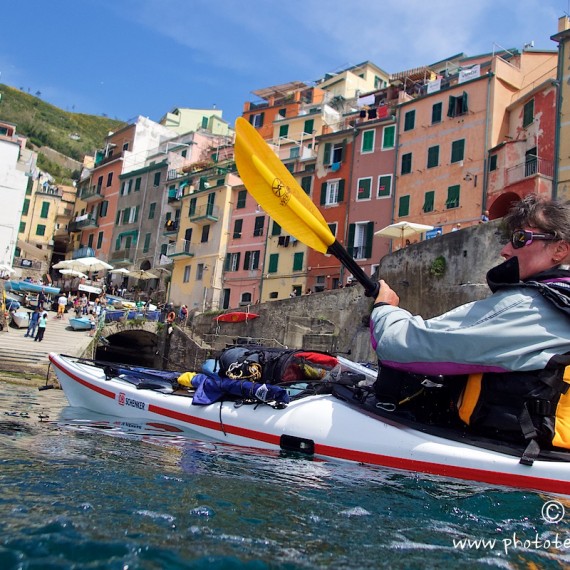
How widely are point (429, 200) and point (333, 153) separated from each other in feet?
26.0

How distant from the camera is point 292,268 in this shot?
34.3m

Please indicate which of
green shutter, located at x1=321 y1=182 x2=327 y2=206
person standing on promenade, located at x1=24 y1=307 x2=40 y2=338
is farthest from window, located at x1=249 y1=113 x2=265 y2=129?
person standing on promenade, located at x1=24 y1=307 x2=40 y2=338

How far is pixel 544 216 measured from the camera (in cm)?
373

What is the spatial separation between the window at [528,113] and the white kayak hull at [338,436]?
24.0m

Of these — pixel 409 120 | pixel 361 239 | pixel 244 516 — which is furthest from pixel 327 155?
pixel 244 516

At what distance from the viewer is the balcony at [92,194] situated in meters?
53.1

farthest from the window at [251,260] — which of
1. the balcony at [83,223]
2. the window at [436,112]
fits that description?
the balcony at [83,223]

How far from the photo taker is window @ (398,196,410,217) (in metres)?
29.8

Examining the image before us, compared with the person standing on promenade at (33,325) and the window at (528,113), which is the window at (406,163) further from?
the person standing on promenade at (33,325)

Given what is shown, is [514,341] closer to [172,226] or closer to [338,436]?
[338,436]

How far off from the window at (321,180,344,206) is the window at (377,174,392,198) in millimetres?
2569

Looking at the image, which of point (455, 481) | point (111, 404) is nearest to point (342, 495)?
point (455, 481)

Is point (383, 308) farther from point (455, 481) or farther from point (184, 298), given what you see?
point (184, 298)

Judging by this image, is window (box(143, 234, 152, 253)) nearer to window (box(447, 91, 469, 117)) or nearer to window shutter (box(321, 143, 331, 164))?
window shutter (box(321, 143, 331, 164))
